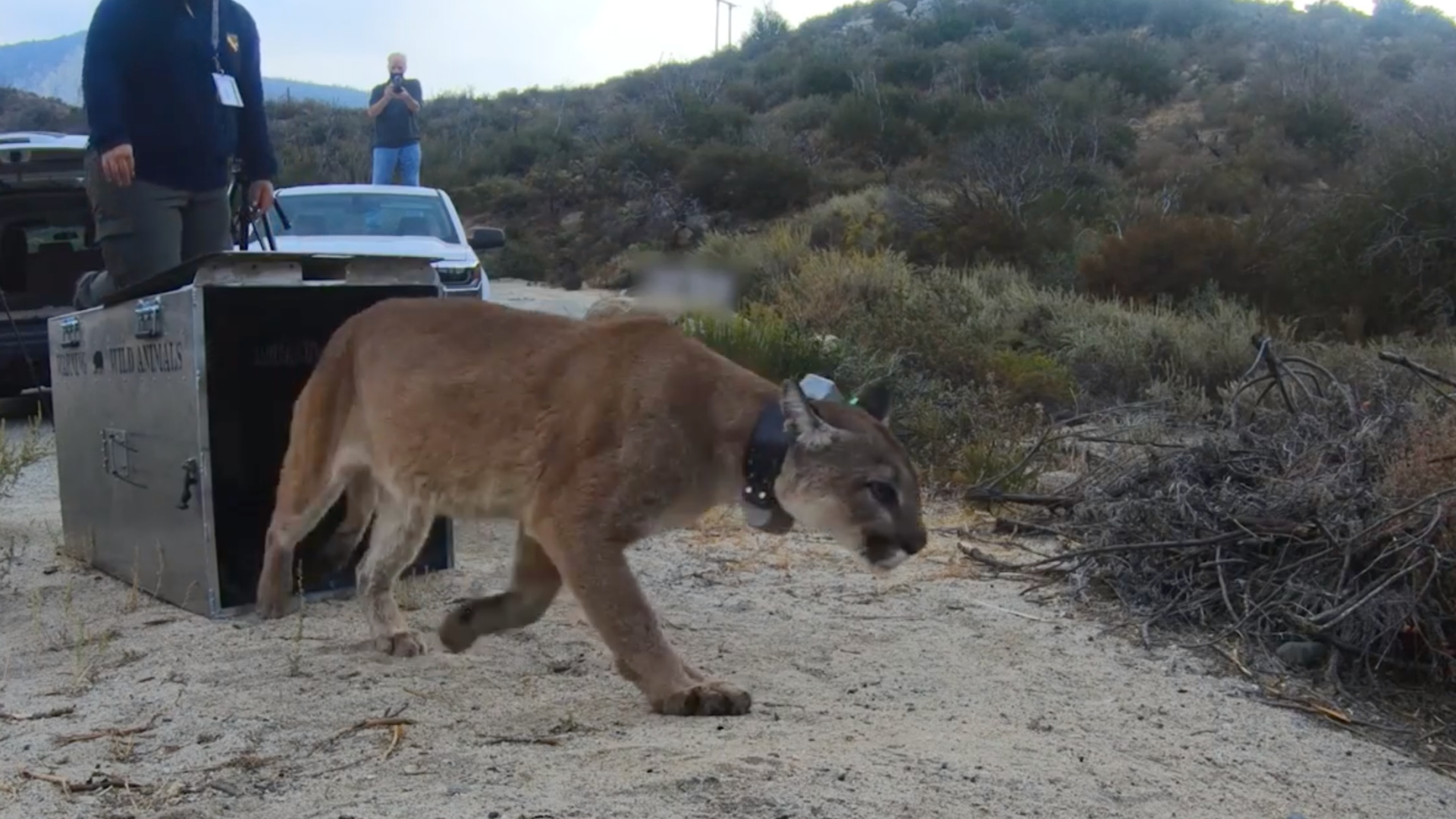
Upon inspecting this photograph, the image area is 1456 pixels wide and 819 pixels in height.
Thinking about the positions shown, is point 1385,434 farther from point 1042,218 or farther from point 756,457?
point 1042,218

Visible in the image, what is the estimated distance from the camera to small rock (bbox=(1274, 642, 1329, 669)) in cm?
491

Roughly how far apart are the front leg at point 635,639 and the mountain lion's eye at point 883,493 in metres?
0.72

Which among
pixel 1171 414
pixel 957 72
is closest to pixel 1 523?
pixel 1171 414

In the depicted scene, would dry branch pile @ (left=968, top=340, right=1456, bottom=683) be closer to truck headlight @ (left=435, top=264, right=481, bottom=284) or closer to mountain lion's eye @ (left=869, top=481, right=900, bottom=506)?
mountain lion's eye @ (left=869, top=481, right=900, bottom=506)

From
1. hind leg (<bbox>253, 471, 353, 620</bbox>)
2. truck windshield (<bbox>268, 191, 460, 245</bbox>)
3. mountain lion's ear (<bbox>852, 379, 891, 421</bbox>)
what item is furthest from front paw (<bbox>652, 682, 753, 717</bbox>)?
truck windshield (<bbox>268, 191, 460, 245</bbox>)

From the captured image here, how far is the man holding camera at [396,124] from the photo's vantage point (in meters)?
14.8

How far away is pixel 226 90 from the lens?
18.5 feet

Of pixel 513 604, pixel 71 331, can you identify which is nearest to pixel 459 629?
pixel 513 604

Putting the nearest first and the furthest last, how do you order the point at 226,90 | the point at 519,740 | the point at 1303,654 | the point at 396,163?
the point at 519,740 < the point at 1303,654 < the point at 226,90 < the point at 396,163

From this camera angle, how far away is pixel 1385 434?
5996 mm

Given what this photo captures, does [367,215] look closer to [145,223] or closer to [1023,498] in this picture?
[145,223]

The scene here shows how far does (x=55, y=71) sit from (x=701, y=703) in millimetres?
106844

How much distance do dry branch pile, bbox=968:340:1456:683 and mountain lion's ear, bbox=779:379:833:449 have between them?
193 centimetres

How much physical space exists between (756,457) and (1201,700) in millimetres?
1740
